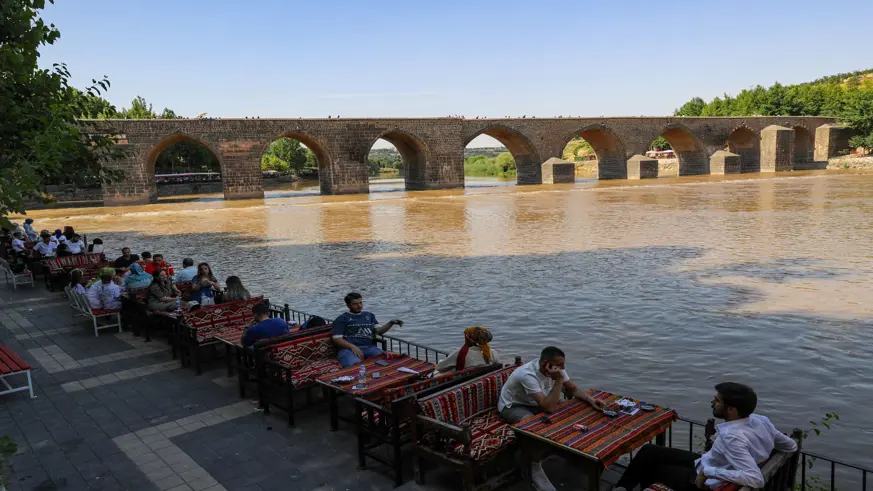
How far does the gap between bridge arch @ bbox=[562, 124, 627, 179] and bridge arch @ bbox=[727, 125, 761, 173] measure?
1060 centimetres

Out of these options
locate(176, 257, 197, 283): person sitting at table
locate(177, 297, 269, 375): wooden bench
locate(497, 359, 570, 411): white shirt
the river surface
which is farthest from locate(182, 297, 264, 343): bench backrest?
locate(497, 359, 570, 411): white shirt

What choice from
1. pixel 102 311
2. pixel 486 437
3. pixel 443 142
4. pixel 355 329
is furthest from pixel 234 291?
pixel 443 142

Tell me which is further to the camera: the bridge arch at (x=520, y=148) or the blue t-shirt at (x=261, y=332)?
the bridge arch at (x=520, y=148)

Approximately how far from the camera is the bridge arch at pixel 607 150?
46594 mm

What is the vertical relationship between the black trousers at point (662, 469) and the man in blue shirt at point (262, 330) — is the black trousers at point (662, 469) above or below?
below

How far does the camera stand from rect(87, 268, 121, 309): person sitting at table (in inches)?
328

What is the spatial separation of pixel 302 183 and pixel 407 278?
171ft

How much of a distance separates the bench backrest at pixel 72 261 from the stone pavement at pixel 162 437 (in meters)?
4.39

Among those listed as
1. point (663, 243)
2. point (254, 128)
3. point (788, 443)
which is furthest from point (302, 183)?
point (788, 443)

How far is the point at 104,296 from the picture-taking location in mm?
8320

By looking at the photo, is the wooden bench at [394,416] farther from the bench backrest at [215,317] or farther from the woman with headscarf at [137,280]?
the woman with headscarf at [137,280]

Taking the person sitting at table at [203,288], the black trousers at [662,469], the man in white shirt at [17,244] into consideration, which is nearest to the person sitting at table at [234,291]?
the person sitting at table at [203,288]

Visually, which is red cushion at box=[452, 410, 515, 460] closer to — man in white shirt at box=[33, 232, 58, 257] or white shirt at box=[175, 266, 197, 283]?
white shirt at box=[175, 266, 197, 283]

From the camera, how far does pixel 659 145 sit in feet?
251
